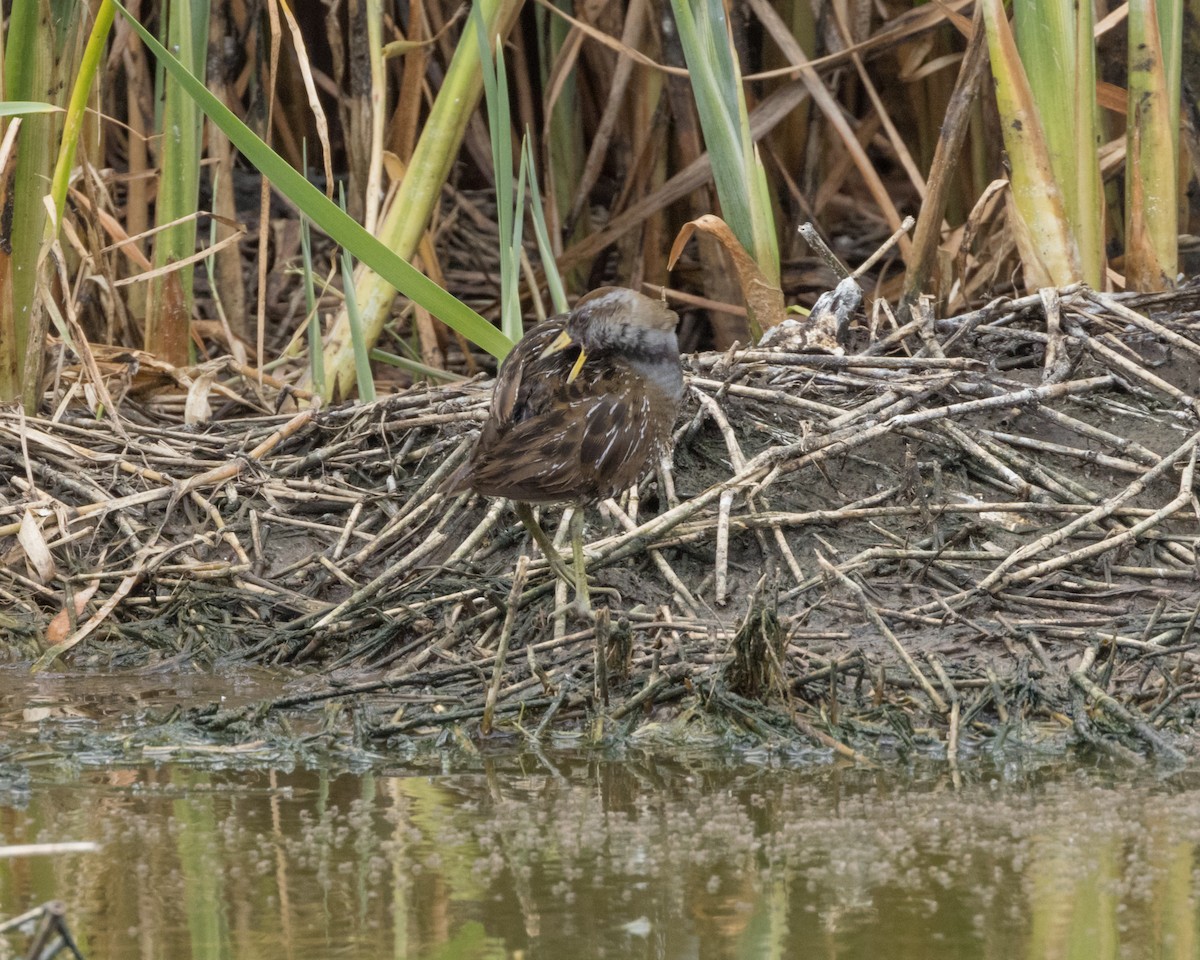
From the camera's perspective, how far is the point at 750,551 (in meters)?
3.92

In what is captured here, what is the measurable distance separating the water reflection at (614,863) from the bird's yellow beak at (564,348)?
42.2 inches

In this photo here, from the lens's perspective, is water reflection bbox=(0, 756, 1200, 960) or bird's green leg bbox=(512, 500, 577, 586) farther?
bird's green leg bbox=(512, 500, 577, 586)

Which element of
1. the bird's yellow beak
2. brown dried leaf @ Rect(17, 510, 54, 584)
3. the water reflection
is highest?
the bird's yellow beak

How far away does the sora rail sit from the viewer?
3.52 metres

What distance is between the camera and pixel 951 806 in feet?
8.71

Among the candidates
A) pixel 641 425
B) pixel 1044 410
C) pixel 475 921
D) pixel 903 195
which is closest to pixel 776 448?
pixel 641 425

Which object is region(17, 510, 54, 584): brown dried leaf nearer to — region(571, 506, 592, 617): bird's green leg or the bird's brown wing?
the bird's brown wing

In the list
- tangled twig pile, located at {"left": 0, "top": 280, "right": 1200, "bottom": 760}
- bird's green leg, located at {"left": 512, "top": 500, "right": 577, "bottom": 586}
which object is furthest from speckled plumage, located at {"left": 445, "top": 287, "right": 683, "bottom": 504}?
tangled twig pile, located at {"left": 0, "top": 280, "right": 1200, "bottom": 760}

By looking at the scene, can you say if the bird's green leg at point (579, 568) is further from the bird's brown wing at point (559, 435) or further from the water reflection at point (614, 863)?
the water reflection at point (614, 863)

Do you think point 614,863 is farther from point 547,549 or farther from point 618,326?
point 618,326

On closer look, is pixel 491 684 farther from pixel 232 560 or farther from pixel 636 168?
pixel 636 168

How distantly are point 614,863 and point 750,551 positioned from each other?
5.29 ft

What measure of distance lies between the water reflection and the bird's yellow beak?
1.07m

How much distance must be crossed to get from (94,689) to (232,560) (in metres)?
0.64
